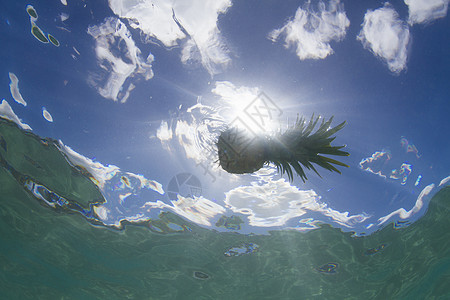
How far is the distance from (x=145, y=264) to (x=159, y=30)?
46.5 ft

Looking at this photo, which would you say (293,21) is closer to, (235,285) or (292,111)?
(292,111)

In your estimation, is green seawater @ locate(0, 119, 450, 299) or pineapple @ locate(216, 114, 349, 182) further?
green seawater @ locate(0, 119, 450, 299)

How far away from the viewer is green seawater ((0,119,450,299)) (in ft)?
39.1

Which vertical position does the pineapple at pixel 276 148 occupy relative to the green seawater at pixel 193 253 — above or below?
below

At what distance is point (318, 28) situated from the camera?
5879mm

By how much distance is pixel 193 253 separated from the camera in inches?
581

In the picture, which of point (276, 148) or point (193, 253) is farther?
point (193, 253)

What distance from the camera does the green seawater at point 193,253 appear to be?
11.9 metres

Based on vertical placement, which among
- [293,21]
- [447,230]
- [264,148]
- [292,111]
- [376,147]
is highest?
[293,21]

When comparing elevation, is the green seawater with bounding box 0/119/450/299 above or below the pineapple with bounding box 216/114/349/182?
above

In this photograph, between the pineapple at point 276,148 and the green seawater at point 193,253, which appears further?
the green seawater at point 193,253

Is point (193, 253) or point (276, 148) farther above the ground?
point (193, 253)

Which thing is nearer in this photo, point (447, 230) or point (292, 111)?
point (292, 111)

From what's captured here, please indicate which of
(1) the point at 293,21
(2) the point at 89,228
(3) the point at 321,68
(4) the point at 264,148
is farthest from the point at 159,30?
(2) the point at 89,228
